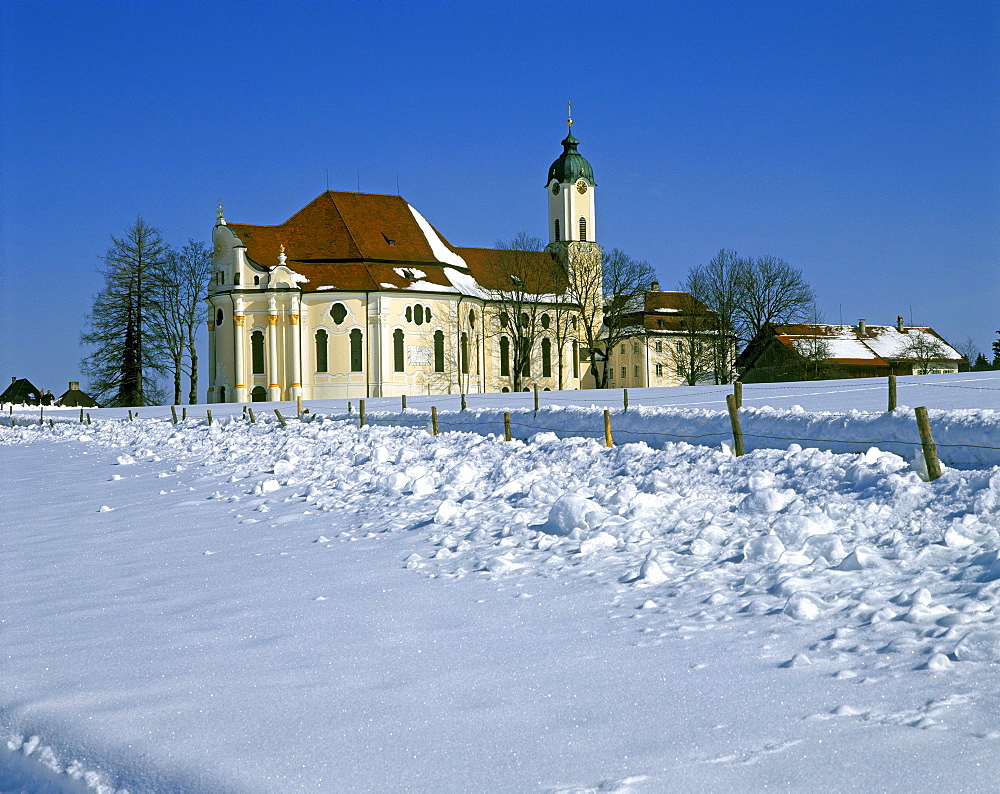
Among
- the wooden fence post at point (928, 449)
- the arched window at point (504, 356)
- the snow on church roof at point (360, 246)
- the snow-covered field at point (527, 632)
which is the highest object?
the snow on church roof at point (360, 246)

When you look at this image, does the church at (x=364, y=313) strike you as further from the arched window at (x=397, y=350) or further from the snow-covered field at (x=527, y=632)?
the snow-covered field at (x=527, y=632)

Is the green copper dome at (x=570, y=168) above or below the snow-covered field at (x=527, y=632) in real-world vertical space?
above

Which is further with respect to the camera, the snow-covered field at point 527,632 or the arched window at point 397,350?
the arched window at point 397,350

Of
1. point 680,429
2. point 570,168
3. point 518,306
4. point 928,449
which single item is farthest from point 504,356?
point 928,449

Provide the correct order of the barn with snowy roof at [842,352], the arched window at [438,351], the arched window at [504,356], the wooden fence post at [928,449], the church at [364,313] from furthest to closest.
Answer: the arched window at [504,356] < the barn with snowy roof at [842,352] < the arched window at [438,351] < the church at [364,313] < the wooden fence post at [928,449]

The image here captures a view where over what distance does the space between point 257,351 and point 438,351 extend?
1112 cm

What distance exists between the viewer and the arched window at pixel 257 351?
189 feet

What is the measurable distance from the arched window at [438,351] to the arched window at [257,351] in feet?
34.9

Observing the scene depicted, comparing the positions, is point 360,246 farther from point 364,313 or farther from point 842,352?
point 842,352

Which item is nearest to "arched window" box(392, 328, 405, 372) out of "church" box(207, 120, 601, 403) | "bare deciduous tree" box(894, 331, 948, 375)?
"church" box(207, 120, 601, 403)

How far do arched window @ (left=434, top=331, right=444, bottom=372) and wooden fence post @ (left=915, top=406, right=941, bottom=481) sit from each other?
50.0 metres

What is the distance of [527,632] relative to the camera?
657 centimetres

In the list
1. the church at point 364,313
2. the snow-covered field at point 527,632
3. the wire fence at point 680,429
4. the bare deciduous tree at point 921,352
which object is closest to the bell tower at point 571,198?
the church at point 364,313

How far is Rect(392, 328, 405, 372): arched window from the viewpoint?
192 feet
